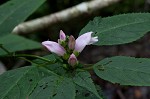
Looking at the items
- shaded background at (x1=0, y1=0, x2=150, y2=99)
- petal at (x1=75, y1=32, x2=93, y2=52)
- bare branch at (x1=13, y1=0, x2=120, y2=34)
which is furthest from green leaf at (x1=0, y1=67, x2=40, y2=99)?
shaded background at (x1=0, y1=0, x2=150, y2=99)

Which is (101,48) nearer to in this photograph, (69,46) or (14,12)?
(14,12)

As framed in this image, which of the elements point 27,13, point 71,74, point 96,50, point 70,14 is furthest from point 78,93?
point 96,50

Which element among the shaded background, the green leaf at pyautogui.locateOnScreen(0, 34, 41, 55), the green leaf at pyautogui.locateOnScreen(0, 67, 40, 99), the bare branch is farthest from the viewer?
the shaded background

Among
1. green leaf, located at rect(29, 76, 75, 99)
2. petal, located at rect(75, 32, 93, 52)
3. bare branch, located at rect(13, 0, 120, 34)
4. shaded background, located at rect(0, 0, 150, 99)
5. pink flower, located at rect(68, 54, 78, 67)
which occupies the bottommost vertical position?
shaded background, located at rect(0, 0, 150, 99)

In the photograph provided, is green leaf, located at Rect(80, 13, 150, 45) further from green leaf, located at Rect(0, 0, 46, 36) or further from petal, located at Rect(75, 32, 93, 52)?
green leaf, located at Rect(0, 0, 46, 36)

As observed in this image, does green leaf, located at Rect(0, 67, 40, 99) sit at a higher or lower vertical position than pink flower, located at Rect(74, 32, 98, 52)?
lower

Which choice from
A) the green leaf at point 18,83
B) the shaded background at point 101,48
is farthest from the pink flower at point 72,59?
the shaded background at point 101,48
